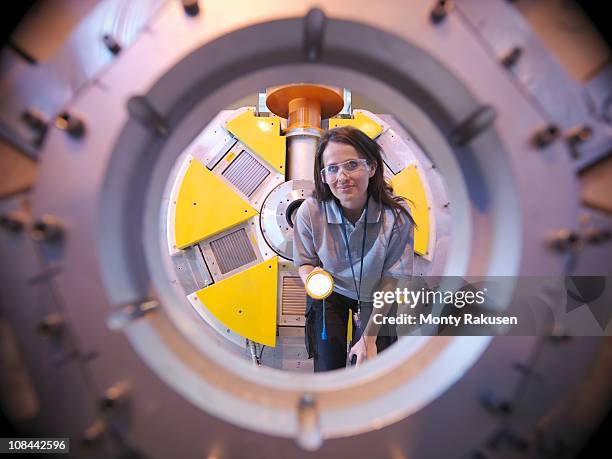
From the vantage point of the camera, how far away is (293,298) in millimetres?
1737

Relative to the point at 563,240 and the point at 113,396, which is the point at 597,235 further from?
the point at 113,396

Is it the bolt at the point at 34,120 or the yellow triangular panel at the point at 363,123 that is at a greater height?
the yellow triangular panel at the point at 363,123

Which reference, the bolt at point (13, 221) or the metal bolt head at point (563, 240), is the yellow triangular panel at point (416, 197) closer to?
the metal bolt head at point (563, 240)

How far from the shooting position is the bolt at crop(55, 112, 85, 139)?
544 mm

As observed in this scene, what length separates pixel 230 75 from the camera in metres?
0.65

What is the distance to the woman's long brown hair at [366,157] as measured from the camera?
4.13 feet

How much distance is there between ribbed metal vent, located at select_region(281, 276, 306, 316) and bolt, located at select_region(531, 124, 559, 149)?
130cm

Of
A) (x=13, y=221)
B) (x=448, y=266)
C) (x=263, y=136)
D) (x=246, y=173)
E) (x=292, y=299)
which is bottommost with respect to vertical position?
(x=292, y=299)

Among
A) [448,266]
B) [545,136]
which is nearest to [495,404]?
[448,266]

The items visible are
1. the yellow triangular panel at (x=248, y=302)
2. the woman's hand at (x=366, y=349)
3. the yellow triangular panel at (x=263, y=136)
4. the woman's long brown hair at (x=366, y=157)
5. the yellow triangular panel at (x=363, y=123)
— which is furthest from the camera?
the yellow triangular panel at (x=363, y=123)

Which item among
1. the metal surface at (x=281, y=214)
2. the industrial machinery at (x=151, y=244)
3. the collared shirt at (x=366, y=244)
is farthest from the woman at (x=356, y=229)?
the industrial machinery at (x=151, y=244)

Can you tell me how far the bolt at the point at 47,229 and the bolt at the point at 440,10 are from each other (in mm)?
662

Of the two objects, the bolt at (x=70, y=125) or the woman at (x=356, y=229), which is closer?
the bolt at (x=70, y=125)

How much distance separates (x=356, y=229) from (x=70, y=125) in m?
0.94
